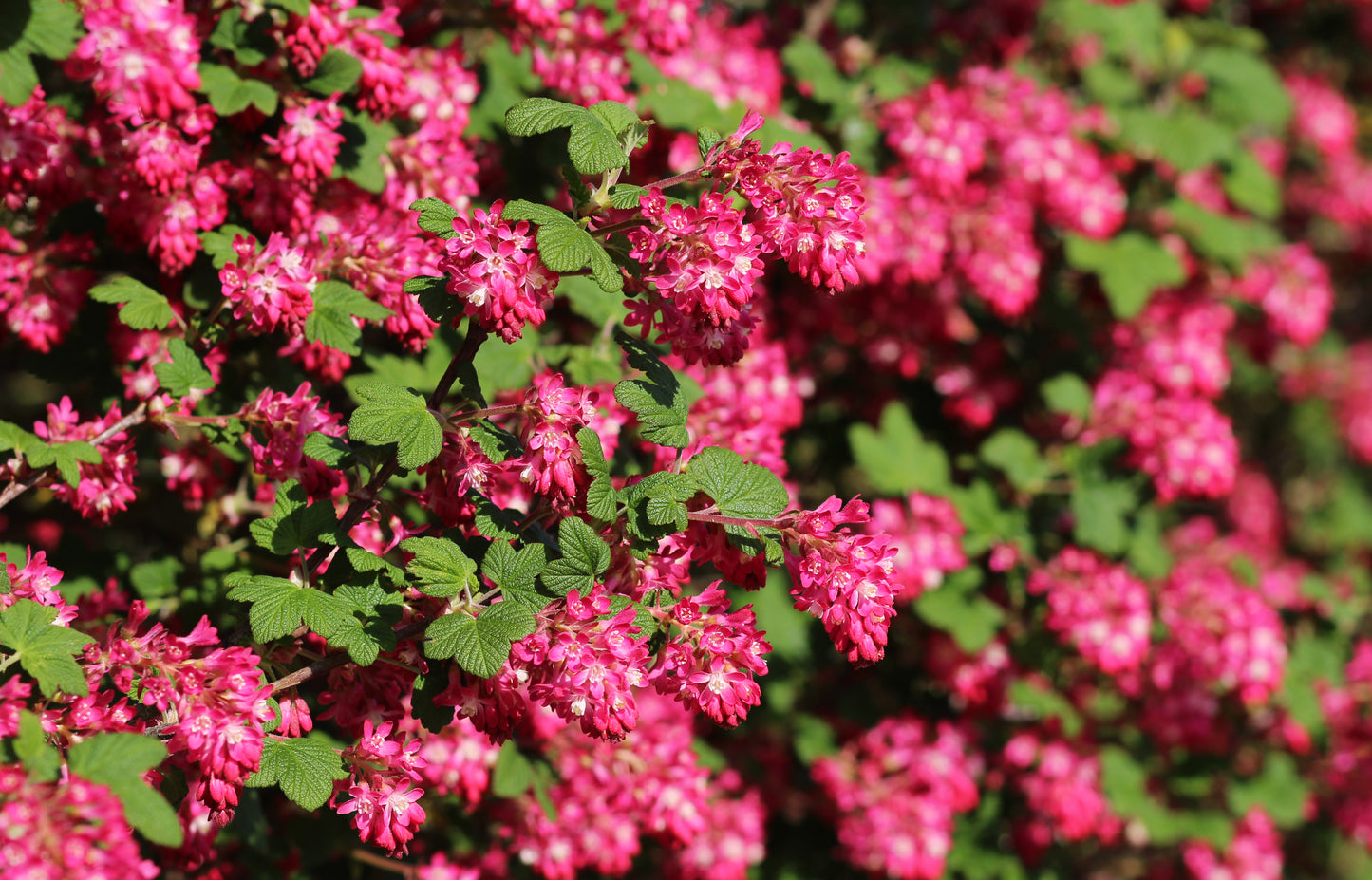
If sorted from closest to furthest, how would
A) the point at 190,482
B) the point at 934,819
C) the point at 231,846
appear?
the point at 190,482 < the point at 231,846 < the point at 934,819

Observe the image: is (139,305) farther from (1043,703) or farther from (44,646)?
(1043,703)

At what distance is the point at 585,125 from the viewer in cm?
184

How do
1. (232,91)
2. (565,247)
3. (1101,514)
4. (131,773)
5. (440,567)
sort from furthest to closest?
1. (1101,514)
2. (232,91)
3. (440,567)
4. (565,247)
5. (131,773)

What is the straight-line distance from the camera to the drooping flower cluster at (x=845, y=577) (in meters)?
1.83

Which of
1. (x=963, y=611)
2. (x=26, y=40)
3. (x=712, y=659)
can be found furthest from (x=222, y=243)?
(x=963, y=611)

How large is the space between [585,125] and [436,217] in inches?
11.9

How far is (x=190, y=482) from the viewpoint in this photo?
2570 millimetres

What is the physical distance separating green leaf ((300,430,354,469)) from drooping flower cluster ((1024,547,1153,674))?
2718 mm

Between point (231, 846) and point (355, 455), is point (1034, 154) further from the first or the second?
point (231, 846)

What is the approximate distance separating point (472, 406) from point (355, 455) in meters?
0.23

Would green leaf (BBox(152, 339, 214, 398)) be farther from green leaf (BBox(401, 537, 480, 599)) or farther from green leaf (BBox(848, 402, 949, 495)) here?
green leaf (BBox(848, 402, 949, 495))

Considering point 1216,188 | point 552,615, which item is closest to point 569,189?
point 552,615

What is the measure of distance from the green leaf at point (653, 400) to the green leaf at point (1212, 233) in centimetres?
338

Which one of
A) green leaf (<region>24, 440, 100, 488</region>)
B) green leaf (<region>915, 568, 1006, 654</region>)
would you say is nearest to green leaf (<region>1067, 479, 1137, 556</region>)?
green leaf (<region>915, 568, 1006, 654</region>)
